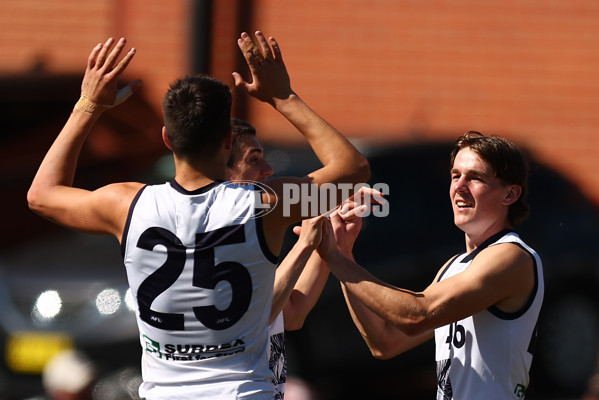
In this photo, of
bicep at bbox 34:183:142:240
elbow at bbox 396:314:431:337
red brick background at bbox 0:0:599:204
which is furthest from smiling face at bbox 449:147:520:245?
red brick background at bbox 0:0:599:204

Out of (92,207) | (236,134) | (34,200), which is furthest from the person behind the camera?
(236,134)

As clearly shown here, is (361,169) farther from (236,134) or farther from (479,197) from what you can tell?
(236,134)

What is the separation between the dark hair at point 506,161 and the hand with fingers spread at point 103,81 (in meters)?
1.37

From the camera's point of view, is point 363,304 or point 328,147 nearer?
point 328,147

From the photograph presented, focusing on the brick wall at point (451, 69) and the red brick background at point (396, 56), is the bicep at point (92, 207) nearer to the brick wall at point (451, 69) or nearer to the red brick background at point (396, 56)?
the red brick background at point (396, 56)

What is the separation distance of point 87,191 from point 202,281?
0.56 meters

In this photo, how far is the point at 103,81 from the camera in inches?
136

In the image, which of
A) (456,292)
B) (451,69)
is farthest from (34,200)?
(451,69)

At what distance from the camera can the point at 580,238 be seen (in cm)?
846

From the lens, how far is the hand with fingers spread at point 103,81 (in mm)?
3451

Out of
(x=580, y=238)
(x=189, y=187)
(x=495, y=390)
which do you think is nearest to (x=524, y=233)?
(x=580, y=238)

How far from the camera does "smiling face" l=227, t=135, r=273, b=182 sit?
420 centimetres

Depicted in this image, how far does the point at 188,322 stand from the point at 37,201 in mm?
722

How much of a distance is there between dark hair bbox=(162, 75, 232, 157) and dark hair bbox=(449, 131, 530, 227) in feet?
3.60
